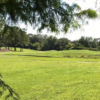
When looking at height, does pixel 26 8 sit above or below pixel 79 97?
above

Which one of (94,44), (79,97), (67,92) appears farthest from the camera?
(94,44)

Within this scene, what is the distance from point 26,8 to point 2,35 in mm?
609

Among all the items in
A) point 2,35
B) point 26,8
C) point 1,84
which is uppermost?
point 26,8

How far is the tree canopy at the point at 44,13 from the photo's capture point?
178cm

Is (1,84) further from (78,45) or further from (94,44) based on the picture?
(94,44)

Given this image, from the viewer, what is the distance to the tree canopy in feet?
5.84

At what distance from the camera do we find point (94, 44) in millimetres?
49688

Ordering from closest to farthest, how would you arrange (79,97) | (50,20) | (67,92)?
(50,20) < (79,97) < (67,92)

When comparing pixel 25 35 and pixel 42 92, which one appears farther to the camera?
pixel 42 92

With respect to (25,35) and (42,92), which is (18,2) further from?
(42,92)

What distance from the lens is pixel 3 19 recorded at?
1955mm

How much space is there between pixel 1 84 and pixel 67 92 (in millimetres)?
3730

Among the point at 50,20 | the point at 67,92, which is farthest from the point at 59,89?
the point at 50,20

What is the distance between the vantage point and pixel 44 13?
6.26 ft
